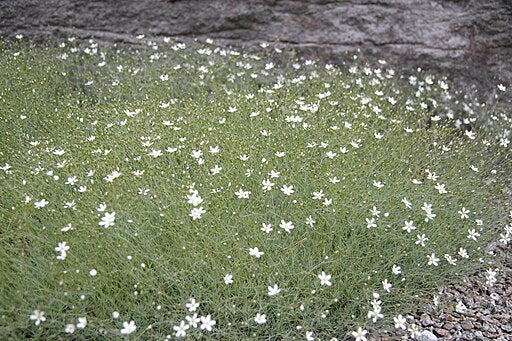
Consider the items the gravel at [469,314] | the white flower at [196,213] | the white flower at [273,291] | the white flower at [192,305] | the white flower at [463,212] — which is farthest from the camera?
the white flower at [463,212]

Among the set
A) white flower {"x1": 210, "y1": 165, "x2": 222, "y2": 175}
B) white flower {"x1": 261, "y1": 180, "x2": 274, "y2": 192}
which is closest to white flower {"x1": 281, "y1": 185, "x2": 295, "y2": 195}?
white flower {"x1": 261, "y1": 180, "x2": 274, "y2": 192}

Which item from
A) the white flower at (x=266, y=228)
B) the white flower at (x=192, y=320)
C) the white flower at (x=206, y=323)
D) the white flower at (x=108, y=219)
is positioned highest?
the white flower at (x=108, y=219)

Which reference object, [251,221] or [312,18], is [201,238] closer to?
[251,221]

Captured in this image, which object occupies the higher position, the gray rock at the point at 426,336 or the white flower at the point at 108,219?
the white flower at the point at 108,219

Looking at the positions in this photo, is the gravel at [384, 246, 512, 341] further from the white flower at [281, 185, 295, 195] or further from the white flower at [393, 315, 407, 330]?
the white flower at [281, 185, 295, 195]

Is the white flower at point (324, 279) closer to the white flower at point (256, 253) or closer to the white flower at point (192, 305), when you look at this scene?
the white flower at point (256, 253)

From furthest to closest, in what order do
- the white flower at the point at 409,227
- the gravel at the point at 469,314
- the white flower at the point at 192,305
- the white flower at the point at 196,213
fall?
the white flower at the point at 409,227 → the gravel at the point at 469,314 → the white flower at the point at 196,213 → the white flower at the point at 192,305

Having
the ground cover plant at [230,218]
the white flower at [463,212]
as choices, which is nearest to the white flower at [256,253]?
the ground cover plant at [230,218]

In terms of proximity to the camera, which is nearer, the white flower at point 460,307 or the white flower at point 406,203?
the white flower at point 460,307
